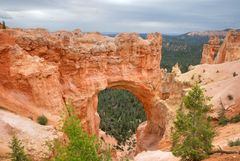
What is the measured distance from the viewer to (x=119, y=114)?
59469 mm

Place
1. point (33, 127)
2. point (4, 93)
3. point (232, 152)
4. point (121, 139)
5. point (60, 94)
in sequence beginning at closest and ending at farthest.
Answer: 1. point (232, 152)
2. point (33, 127)
3. point (4, 93)
4. point (60, 94)
5. point (121, 139)

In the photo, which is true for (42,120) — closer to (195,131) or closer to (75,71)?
(75,71)

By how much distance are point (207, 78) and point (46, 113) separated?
17722 millimetres

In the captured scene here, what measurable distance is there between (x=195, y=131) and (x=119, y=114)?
4390 cm

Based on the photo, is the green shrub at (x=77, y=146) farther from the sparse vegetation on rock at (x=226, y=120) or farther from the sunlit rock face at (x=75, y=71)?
the sparse vegetation on rock at (x=226, y=120)

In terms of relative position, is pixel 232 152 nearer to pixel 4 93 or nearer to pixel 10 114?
pixel 10 114

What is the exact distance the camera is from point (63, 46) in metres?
27.3

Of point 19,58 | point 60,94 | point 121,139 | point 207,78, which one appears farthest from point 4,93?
point 121,139

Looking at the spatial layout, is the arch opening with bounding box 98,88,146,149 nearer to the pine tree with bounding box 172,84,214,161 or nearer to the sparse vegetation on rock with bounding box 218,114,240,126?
the sparse vegetation on rock with bounding box 218,114,240,126

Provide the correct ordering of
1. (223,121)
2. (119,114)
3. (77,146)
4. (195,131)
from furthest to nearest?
(119,114)
(223,121)
(195,131)
(77,146)

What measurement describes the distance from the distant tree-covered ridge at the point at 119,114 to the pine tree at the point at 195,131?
35.1 m

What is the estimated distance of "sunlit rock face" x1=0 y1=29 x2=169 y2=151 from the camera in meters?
23.2

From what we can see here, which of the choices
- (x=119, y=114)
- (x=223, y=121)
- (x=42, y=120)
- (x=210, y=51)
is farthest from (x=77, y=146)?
(x=119, y=114)

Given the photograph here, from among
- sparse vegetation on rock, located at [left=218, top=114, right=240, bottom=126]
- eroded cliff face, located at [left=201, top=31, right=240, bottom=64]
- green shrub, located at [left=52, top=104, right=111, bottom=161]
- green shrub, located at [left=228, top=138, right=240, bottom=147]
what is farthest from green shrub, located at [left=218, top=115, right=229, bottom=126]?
eroded cliff face, located at [left=201, top=31, right=240, bottom=64]
